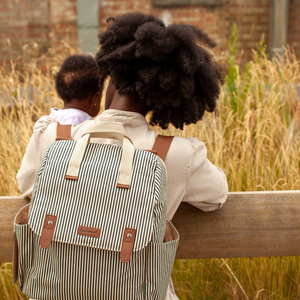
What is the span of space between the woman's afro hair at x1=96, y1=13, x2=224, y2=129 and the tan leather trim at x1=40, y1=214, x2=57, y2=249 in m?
0.46

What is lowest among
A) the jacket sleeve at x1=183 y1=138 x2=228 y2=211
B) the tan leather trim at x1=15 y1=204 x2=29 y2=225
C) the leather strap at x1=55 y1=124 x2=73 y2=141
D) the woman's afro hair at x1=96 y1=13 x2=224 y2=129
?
the tan leather trim at x1=15 y1=204 x2=29 y2=225

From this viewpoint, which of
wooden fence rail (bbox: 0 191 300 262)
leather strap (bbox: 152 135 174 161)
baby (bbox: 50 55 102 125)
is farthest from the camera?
baby (bbox: 50 55 102 125)

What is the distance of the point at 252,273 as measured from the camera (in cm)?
192

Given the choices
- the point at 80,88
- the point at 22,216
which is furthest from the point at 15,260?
the point at 80,88

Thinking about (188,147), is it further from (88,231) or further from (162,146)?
(88,231)

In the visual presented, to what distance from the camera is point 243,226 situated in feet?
4.88

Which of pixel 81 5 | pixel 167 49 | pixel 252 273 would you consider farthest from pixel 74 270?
pixel 81 5

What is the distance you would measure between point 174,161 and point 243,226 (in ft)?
1.88

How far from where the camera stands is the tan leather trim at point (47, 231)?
100cm

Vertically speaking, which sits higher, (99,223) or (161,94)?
(161,94)

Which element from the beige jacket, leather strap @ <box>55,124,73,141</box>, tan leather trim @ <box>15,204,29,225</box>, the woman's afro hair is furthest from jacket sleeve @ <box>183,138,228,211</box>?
tan leather trim @ <box>15,204,29,225</box>

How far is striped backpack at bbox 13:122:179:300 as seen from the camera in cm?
98

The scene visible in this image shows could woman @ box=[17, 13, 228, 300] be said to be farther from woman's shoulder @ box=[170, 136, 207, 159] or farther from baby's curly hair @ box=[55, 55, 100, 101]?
baby's curly hair @ box=[55, 55, 100, 101]

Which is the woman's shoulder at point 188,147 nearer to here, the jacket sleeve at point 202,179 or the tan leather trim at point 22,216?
the jacket sleeve at point 202,179
